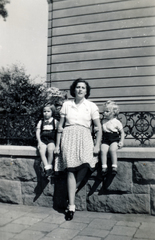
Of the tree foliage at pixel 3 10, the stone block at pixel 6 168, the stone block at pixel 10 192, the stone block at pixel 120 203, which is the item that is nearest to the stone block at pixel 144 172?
the stone block at pixel 120 203

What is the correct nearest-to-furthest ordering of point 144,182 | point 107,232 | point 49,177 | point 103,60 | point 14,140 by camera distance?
point 107,232
point 144,182
point 49,177
point 14,140
point 103,60

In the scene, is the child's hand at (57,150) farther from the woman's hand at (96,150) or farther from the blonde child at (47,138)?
the woman's hand at (96,150)

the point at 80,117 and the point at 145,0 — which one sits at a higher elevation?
the point at 145,0

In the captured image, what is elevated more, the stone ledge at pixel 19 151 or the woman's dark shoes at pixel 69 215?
the stone ledge at pixel 19 151

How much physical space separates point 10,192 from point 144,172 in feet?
7.17

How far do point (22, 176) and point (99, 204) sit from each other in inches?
51.6

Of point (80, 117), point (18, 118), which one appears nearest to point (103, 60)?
point (18, 118)

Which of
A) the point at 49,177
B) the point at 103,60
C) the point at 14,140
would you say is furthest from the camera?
the point at 103,60

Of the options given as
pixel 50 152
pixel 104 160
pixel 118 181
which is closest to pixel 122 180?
pixel 118 181

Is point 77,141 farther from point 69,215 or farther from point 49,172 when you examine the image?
point 69,215

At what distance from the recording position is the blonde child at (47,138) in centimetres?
375

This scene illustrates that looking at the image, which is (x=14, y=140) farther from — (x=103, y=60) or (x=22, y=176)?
(x=103, y=60)

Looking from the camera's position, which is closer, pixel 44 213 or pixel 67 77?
pixel 44 213

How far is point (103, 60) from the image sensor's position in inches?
346
